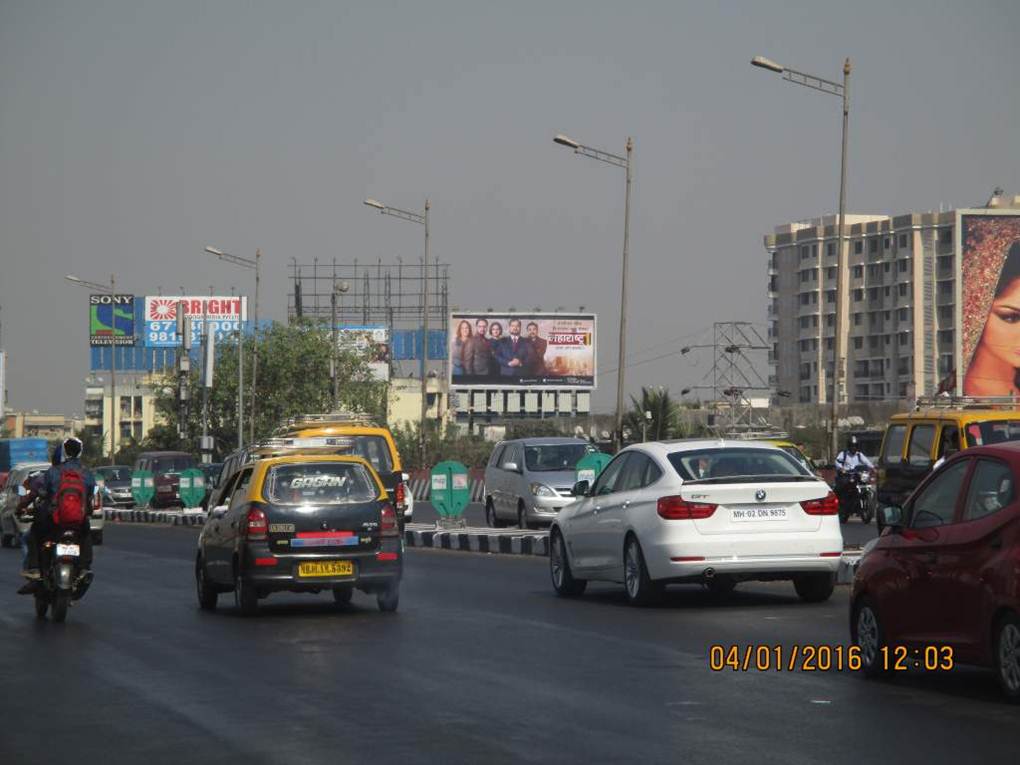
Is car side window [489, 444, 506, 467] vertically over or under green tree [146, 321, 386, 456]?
under

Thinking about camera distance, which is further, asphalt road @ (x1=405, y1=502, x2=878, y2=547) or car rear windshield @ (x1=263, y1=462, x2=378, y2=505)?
asphalt road @ (x1=405, y1=502, x2=878, y2=547)

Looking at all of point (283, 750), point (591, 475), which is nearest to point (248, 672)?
point (283, 750)

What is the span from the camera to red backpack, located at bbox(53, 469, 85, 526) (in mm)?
17281

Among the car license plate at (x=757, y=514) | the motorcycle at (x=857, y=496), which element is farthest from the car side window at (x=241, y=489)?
the motorcycle at (x=857, y=496)

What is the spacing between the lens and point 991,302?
150 meters

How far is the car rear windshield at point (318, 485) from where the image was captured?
17.6 metres

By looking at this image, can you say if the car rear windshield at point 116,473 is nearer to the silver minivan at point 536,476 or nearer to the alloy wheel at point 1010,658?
the silver minivan at point 536,476

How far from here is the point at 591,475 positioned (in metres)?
30.5

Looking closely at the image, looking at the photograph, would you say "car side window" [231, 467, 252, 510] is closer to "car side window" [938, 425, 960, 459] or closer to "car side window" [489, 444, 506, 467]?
"car side window" [938, 425, 960, 459]

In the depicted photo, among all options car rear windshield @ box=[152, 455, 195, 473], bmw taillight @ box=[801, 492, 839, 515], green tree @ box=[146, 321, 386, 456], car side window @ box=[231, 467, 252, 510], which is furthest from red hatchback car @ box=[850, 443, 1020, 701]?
green tree @ box=[146, 321, 386, 456]

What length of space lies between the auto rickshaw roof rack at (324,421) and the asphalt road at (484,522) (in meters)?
8.18

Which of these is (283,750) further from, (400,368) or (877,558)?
(400,368)

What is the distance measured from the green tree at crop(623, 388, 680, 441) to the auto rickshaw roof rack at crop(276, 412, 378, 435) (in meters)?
49.0

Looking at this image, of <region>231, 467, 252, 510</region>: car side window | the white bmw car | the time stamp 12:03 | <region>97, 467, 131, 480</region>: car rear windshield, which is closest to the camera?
the time stamp 12:03
